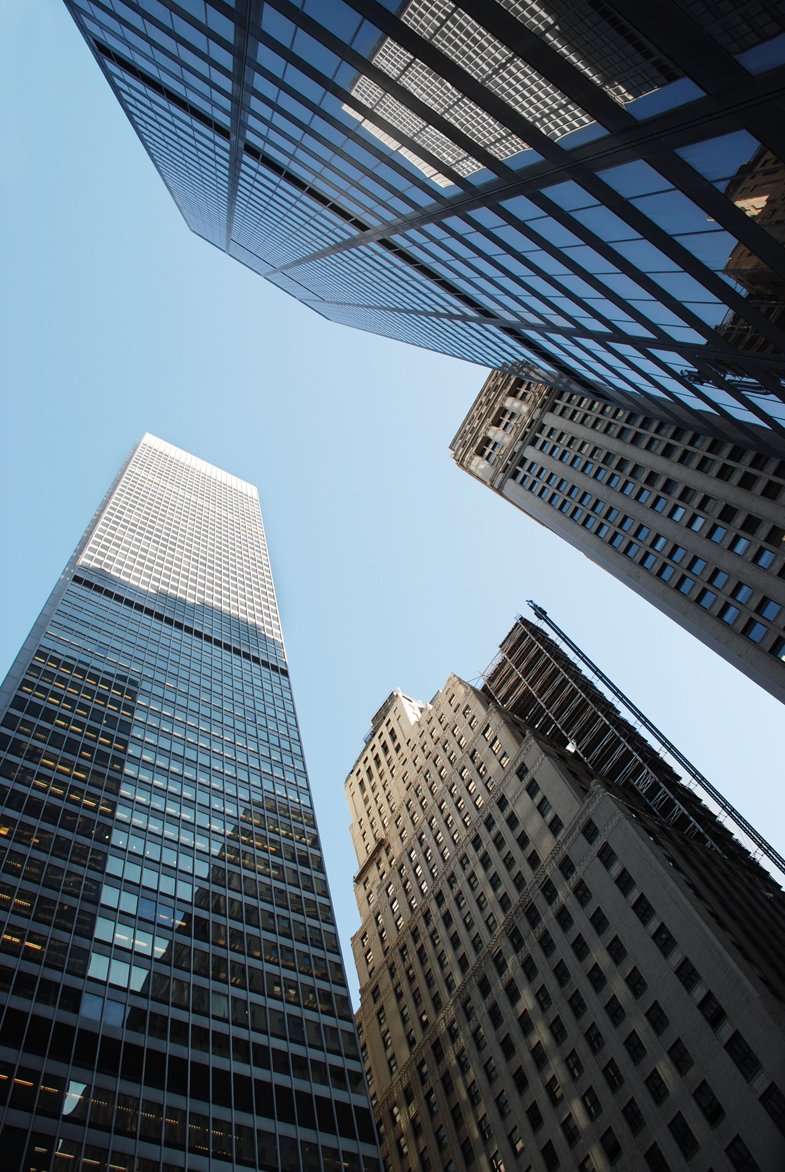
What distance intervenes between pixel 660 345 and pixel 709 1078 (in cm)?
3882

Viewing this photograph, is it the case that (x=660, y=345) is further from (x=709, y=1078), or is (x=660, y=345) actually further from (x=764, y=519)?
(x=709, y=1078)

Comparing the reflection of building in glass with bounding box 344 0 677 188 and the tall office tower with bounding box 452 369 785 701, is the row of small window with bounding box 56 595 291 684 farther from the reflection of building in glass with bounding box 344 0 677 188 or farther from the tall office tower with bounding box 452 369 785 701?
the reflection of building in glass with bounding box 344 0 677 188

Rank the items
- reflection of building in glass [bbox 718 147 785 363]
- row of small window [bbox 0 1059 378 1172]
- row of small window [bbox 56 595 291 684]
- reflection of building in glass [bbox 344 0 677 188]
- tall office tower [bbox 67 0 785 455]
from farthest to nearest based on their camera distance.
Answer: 1. row of small window [bbox 56 595 291 684]
2. row of small window [bbox 0 1059 378 1172]
3. reflection of building in glass [bbox 718 147 785 363]
4. tall office tower [bbox 67 0 785 455]
5. reflection of building in glass [bbox 344 0 677 188]

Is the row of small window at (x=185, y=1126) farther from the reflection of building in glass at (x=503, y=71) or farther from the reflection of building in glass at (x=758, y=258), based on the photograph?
the reflection of building in glass at (x=758, y=258)

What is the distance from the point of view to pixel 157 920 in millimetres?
48281

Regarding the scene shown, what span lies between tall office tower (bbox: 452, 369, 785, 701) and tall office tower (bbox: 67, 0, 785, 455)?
12.5 m

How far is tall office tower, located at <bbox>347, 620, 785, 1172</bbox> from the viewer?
40.8m

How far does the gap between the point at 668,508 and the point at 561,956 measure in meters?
38.1

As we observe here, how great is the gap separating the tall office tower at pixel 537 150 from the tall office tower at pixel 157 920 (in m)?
42.8

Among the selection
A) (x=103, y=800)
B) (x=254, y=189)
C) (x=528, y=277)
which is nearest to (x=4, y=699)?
(x=103, y=800)

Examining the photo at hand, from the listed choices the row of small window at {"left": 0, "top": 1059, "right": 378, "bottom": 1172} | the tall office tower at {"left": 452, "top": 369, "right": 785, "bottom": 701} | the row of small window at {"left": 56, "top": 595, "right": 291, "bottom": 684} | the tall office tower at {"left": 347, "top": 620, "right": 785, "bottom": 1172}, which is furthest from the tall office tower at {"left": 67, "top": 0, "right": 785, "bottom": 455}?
the row of small window at {"left": 56, "top": 595, "right": 291, "bottom": 684}

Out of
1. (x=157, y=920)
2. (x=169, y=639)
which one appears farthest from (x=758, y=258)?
(x=169, y=639)

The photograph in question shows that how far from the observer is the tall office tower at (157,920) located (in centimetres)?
3562

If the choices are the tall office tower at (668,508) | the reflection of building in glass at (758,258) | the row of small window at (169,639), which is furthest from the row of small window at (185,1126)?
the row of small window at (169,639)
